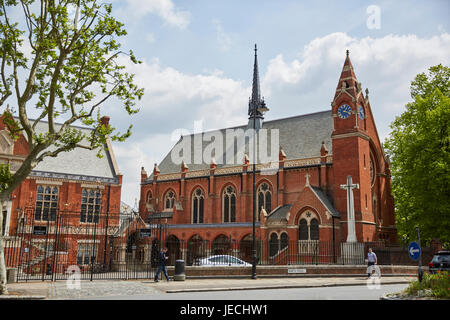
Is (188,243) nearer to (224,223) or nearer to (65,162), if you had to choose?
(224,223)

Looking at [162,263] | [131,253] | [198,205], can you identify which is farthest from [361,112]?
Answer: [131,253]

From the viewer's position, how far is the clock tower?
34.0 metres

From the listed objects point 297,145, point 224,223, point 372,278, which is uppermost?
point 297,145

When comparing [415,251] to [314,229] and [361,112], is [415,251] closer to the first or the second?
[314,229]

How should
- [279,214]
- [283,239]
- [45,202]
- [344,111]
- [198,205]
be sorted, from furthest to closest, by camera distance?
[198,205], [45,202], [279,214], [344,111], [283,239]

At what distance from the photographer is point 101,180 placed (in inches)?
1690

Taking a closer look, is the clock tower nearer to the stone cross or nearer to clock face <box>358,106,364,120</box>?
clock face <box>358,106,364,120</box>

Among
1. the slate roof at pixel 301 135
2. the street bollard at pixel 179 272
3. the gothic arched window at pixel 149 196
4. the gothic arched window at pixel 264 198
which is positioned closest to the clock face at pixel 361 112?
the slate roof at pixel 301 135

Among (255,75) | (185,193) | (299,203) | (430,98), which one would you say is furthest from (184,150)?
(430,98)

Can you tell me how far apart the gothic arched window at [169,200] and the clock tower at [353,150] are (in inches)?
865

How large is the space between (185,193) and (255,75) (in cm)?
1713

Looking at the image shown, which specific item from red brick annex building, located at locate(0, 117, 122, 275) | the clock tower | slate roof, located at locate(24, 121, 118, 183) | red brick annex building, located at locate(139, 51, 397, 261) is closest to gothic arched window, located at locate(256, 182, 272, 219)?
red brick annex building, located at locate(139, 51, 397, 261)

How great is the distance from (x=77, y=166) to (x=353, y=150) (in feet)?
87.1

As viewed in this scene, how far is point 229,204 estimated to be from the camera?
149 ft
